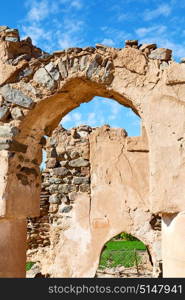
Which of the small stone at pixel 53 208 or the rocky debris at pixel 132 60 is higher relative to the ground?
the rocky debris at pixel 132 60

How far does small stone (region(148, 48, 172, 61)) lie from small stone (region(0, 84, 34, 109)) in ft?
4.25

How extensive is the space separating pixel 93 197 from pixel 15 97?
4.58 meters

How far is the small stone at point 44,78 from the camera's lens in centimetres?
371

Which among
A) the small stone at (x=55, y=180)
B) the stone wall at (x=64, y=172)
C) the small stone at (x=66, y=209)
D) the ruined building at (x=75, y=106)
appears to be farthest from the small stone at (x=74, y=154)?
the ruined building at (x=75, y=106)

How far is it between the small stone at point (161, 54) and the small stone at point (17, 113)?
55.5 inches

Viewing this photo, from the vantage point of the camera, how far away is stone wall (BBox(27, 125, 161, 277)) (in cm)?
773

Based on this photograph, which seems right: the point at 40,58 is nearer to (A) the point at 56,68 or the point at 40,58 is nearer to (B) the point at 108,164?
(A) the point at 56,68

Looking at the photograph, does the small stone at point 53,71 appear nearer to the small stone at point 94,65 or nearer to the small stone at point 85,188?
the small stone at point 94,65

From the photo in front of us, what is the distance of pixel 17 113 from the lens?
3.76 metres

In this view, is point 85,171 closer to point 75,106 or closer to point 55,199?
point 55,199

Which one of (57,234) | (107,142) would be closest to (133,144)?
(107,142)

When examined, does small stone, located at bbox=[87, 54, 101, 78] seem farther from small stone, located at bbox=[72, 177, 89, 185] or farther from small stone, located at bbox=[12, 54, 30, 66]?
small stone, located at bbox=[72, 177, 89, 185]

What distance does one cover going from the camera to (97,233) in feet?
25.7

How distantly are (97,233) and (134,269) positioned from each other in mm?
3637
